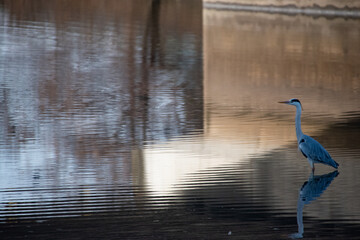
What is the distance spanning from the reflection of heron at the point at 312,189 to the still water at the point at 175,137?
2 cm

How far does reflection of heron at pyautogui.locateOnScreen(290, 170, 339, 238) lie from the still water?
19 millimetres

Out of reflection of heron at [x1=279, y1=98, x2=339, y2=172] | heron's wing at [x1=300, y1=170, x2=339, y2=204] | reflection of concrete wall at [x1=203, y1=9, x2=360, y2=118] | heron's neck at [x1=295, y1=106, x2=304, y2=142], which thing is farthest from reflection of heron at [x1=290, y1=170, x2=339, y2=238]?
reflection of concrete wall at [x1=203, y1=9, x2=360, y2=118]

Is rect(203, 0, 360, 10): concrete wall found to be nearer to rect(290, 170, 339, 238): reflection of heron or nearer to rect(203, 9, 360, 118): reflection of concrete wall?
rect(203, 9, 360, 118): reflection of concrete wall

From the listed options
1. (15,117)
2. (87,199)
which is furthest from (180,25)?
(87,199)

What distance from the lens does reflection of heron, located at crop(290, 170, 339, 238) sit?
6914 mm

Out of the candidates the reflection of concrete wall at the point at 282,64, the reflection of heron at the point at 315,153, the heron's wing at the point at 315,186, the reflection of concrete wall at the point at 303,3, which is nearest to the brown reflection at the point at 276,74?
the reflection of concrete wall at the point at 282,64

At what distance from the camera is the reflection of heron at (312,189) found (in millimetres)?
6914

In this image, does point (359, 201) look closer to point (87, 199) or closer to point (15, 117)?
point (87, 199)

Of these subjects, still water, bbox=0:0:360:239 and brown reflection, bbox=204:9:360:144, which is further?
brown reflection, bbox=204:9:360:144

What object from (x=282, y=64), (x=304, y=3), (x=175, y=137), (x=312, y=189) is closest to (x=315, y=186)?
(x=312, y=189)

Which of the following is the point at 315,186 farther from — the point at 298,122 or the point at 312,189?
the point at 298,122

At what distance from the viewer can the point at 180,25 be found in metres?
26.0

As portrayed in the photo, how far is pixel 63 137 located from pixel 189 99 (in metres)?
3.56

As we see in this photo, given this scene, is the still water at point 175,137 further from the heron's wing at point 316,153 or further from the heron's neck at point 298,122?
the heron's neck at point 298,122
